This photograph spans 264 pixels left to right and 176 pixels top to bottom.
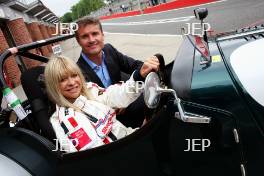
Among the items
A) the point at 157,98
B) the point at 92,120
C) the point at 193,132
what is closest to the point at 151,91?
the point at 157,98

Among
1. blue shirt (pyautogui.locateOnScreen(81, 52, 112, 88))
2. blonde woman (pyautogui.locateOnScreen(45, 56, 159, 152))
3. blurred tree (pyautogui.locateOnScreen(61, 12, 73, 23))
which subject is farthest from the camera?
blurred tree (pyautogui.locateOnScreen(61, 12, 73, 23))

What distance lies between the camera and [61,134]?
1816 mm

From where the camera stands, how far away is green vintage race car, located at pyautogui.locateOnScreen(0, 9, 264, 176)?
1345 millimetres

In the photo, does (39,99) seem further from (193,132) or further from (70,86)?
(193,132)

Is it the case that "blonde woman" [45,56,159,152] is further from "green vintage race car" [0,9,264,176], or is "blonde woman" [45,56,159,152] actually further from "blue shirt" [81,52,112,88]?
"blue shirt" [81,52,112,88]

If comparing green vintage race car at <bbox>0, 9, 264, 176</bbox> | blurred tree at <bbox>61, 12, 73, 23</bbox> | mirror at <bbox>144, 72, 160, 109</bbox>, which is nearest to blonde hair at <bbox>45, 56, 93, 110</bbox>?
green vintage race car at <bbox>0, 9, 264, 176</bbox>

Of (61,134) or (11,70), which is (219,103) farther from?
(11,70)

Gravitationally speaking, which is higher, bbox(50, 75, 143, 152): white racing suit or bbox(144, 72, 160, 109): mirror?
bbox(144, 72, 160, 109): mirror

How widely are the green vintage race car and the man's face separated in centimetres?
98

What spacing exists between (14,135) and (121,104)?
2.08 feet

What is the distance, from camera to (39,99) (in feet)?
6.77

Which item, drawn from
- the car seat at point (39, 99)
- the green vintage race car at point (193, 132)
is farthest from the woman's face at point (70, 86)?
the green vintage race car at point (193, 132)

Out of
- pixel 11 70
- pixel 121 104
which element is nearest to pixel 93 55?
pixel 121 104

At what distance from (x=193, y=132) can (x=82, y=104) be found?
2.64 ft
